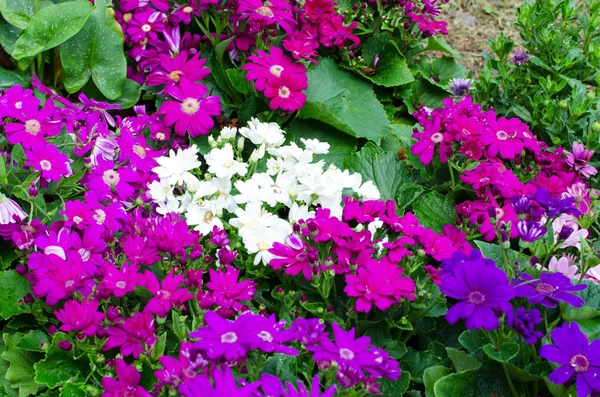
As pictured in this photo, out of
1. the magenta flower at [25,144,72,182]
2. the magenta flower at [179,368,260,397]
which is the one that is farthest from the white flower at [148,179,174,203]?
the magenta flower at [179,368,260,397]

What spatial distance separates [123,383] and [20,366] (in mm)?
435

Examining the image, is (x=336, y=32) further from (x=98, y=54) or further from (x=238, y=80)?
(x=98, y=54)

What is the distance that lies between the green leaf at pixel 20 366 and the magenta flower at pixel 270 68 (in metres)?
1.09

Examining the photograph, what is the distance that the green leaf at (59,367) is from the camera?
1.48 m

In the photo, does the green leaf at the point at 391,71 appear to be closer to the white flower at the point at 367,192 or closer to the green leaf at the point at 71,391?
the white flower at the point at 367,192

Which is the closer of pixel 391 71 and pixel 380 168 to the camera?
pixel 380 168

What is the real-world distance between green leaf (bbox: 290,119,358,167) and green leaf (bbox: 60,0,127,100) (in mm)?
693

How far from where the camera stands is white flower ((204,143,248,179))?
1.82 metres

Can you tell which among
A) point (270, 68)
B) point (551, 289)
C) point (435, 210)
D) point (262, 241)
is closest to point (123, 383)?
point (262, 241)

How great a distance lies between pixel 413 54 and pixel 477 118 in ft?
3.18

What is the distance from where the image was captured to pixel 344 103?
254cm

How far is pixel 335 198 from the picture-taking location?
180cm

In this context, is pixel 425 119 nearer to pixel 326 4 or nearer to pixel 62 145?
pixel 326 4

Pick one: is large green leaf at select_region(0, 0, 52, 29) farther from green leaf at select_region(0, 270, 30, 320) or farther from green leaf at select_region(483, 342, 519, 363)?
green leaf at select_region(483, 342, 519, 363)
